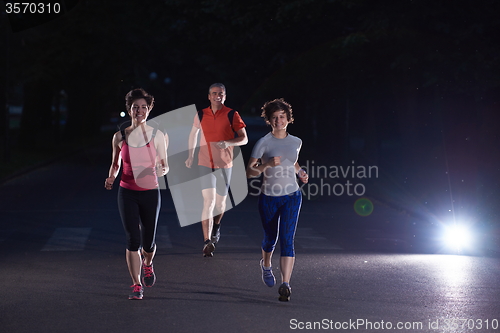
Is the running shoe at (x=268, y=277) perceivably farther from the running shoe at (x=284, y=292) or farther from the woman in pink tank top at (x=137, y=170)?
the woman in pink tank top at (x=137, y=170)

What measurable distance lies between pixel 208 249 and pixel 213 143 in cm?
130

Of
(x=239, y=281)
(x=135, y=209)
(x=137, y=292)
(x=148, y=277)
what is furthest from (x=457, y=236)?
(x=135, y=209)

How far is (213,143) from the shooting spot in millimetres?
9328

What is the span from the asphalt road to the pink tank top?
1.06 meters

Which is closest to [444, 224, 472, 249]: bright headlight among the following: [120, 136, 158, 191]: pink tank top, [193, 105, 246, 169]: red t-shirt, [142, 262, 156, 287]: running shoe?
[193, 105, 246, 169]: red t-shirt

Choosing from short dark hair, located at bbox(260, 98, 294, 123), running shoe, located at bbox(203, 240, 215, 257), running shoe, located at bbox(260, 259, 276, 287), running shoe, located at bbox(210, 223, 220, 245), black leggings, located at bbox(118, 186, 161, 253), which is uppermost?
short dark hair, located at bbox(260, 98, 294, 123)

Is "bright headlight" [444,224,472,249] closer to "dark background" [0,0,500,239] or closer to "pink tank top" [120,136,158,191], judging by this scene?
"dark background" [0,0,500,239]

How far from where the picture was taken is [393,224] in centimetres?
1295

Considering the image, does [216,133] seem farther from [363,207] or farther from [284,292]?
[363,207]

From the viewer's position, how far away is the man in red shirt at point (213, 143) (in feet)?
30.6

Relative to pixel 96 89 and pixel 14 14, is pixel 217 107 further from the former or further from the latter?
pixel 96 89

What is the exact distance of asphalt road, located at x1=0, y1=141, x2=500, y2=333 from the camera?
6.19 metres

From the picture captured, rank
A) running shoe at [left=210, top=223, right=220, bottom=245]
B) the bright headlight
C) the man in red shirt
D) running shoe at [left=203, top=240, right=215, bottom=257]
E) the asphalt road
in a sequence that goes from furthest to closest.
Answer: the bright headlight
running shoe at [left=210, top=223, right=220, bottom=245]
running shoe at [left=203, top=240, right=215, bottom=257]
the man in red shirt
the asphalt road

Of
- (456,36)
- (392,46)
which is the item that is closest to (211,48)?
(392,46)
